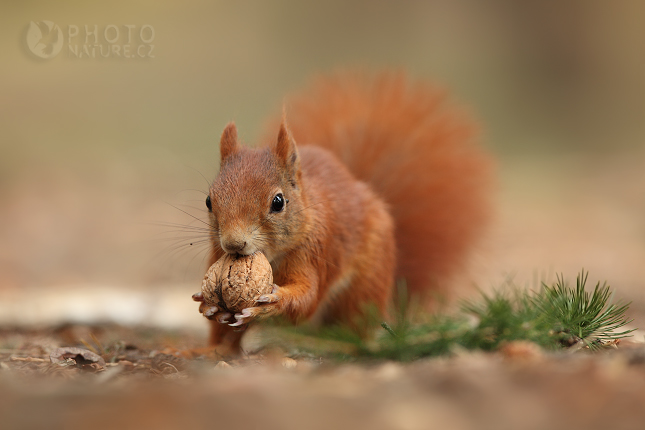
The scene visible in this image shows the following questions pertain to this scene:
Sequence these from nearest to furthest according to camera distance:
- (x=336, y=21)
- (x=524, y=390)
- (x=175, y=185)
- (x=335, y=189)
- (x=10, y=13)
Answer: (x=524, y=390), (x=335, y=189), (x=175, y=185), (x=10, y=13), (x=336, y=21)

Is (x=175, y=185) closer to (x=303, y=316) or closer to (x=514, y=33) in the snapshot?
(x=303, y=316)

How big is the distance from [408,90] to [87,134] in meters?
6.05

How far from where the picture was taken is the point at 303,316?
2.20 meters

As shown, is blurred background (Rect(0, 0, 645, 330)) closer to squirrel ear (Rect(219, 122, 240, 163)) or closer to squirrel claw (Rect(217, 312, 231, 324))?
squirrel ear (Rect(219, 122, 240, 163))

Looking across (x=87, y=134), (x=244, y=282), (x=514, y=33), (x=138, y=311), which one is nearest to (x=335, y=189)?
(x=244, y=282)

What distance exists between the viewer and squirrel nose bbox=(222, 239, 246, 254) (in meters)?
1.91

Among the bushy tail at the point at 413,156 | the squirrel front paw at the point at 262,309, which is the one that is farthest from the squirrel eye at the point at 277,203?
the bushy tail at the point at 413,156

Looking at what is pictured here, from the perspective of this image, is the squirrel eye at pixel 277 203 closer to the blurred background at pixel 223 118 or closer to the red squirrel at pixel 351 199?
the red squirrel at pixel 351 199

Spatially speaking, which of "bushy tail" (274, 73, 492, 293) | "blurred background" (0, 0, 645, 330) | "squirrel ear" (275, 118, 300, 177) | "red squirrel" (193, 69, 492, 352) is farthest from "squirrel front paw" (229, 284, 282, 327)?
"bushy tail" (274, 73, 492, 293)

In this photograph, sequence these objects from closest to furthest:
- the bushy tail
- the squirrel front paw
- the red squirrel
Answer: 1. the squirrel front paw
2. the red squirrel
3. the bushy tail

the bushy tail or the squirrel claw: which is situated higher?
the bushy tail

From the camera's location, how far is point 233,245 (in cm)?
191

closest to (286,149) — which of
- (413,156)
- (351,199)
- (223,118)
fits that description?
(351,199)

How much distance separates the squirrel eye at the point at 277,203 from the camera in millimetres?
2107
